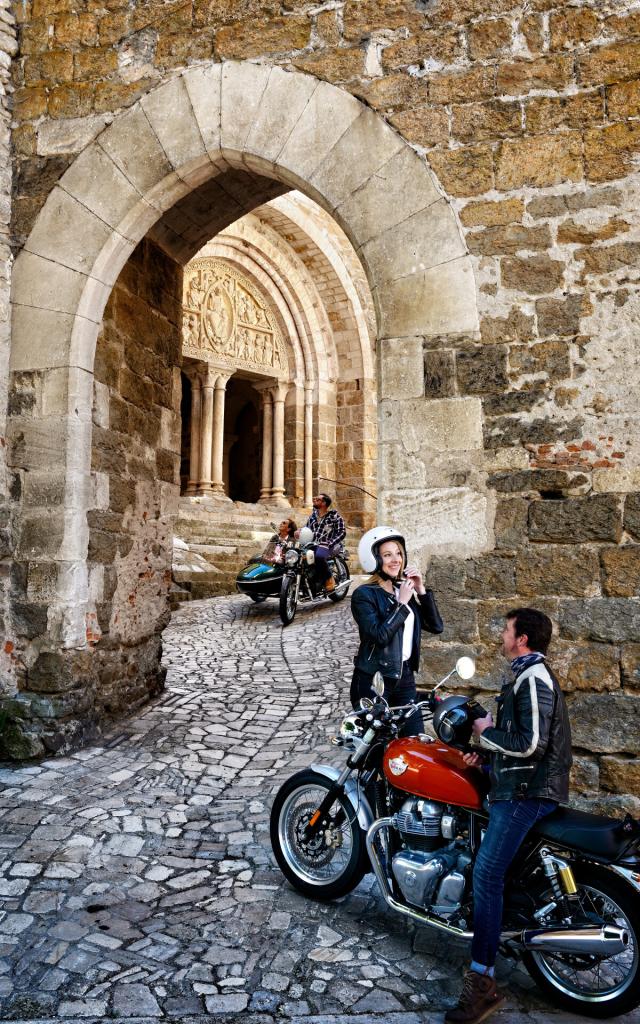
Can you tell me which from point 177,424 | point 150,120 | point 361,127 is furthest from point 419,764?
point 177,424

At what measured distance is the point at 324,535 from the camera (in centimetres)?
1020

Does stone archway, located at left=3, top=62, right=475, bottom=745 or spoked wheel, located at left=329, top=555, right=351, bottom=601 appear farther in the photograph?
spoked wheel, located at left=329, top=555, right=351, bottom=601

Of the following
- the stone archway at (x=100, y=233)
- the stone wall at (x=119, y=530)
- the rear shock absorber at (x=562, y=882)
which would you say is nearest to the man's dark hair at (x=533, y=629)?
the rear shock absorber at (x=562, y=882)

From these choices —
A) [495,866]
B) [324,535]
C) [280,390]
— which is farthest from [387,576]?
[280,390]

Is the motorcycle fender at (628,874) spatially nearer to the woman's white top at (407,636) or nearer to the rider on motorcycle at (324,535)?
the woman's white top at (407,636)

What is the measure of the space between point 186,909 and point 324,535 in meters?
7.09

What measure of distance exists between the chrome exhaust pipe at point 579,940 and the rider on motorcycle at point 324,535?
7571 millimetres

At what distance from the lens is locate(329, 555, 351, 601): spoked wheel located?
1045 cm

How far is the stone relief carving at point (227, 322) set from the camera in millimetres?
14427

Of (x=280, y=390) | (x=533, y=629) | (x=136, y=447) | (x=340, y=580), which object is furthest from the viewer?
(x=280, y=390)

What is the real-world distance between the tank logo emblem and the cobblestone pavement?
604mm

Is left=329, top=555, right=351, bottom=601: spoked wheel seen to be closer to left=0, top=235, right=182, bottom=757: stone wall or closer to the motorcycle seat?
left=0, top=235, right=182, bottom=757: stone wall

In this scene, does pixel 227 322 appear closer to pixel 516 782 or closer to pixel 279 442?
pixel 279 442

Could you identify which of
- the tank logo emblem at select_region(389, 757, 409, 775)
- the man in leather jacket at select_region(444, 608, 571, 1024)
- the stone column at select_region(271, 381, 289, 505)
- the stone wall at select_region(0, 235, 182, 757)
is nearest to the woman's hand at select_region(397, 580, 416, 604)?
the tank logo emblem at select_region(389, 757, 409, 775)
